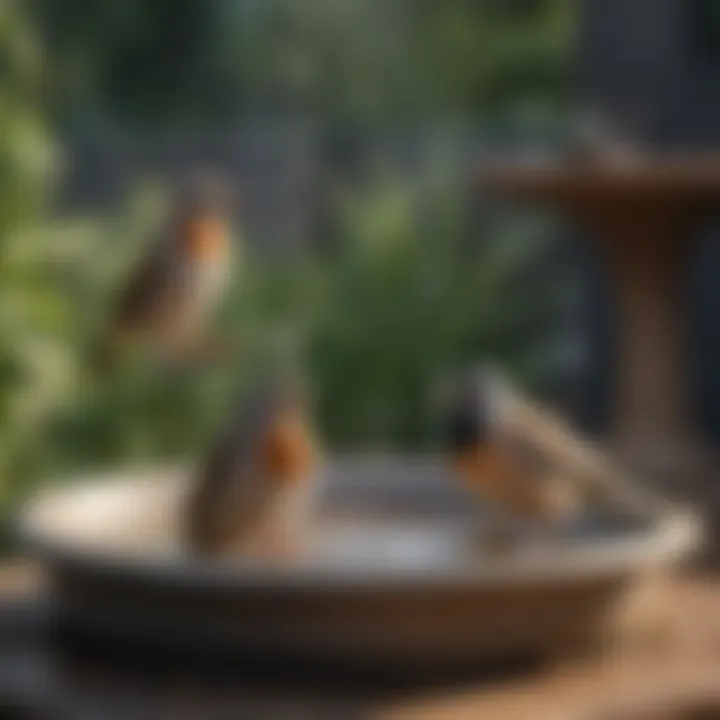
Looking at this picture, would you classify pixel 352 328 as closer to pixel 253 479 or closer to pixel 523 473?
pixel 523 473

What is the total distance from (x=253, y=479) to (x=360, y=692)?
16cm

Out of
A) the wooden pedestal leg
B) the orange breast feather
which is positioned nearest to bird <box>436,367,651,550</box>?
the orange breast feather

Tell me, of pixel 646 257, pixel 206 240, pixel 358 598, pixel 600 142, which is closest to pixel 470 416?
pixel 206 240

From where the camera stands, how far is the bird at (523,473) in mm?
1270

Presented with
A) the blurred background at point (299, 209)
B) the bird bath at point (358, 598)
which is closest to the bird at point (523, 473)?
the bird bath at point (358, 598)

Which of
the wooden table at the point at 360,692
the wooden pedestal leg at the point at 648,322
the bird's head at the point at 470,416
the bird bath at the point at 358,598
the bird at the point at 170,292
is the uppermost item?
the wooden pedestal leg at the point at 648,322

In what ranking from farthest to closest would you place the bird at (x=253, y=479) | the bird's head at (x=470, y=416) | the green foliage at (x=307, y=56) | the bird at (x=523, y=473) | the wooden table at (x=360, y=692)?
the green foliage at (x=307, y=56) → the bird's head at (x=470, y=416) → the bird at (x=523, y=473) → the bird at (x=253, y=479) → the wooden table at (x=360, y=692)

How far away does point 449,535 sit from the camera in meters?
1.30

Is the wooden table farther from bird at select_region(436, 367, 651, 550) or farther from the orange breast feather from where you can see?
the orange breast feather

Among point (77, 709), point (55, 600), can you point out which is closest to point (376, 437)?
point (55, 600)

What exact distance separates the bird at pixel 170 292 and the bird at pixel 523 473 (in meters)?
0.21

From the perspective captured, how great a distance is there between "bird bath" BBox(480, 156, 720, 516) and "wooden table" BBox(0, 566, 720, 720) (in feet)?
4.04

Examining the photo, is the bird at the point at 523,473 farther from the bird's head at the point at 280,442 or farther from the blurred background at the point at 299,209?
the blurred background at the point at 299,209

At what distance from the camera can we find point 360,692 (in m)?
1.00
